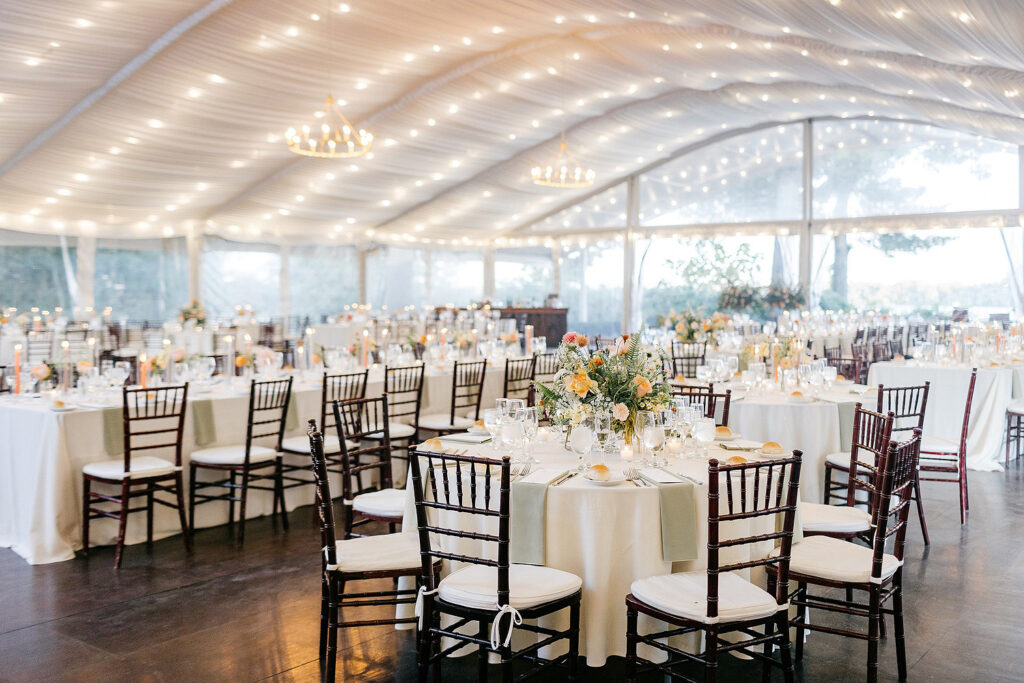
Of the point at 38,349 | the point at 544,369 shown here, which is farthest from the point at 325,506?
the point at 38,349

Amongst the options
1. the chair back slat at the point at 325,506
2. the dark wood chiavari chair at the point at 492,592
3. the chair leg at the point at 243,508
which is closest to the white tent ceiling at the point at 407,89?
the dark wood chiavari chair at the point at 492,592

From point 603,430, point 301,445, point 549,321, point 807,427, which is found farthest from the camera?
point 549,321

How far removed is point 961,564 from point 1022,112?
8.75 meters

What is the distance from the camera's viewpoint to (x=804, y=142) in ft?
62.2

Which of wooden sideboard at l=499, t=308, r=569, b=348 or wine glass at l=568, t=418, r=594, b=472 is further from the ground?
wooden sideboard at l=499, t=308, r=569, b=348

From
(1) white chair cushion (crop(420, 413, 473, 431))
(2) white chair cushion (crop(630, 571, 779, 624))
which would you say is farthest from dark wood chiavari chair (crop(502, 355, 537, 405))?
(2) white chair cushion (crop(630, 571, 779, 624))

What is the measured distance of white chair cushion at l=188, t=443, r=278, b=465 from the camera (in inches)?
223

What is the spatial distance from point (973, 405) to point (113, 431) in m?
7.26

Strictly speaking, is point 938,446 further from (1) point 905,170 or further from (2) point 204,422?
(1) point 905,170

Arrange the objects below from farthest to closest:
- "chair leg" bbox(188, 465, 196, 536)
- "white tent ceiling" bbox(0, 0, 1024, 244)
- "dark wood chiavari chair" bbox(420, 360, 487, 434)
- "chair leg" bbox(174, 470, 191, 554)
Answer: "white tent ceiling" bbox(0, 0, 1024, 244), "dark wood chiavari chair" bbox(420, 360, 487, 434), "chair leg" bbox(188, 465, 196, 536), "chair leg" bbox(174, 470, 191, 554)

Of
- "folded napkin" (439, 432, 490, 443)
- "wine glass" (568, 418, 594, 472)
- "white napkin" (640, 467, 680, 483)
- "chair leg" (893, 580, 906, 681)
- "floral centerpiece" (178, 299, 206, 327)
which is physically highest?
"floral centerpiece" (178, 299, 206, 327)

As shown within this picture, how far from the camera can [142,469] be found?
5203 millimetres

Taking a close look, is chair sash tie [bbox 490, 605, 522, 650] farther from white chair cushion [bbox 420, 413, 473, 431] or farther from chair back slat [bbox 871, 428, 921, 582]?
white chair cushion [bbox 420, 413, 473, 431]

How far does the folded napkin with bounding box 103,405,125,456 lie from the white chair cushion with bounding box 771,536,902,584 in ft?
13.0
